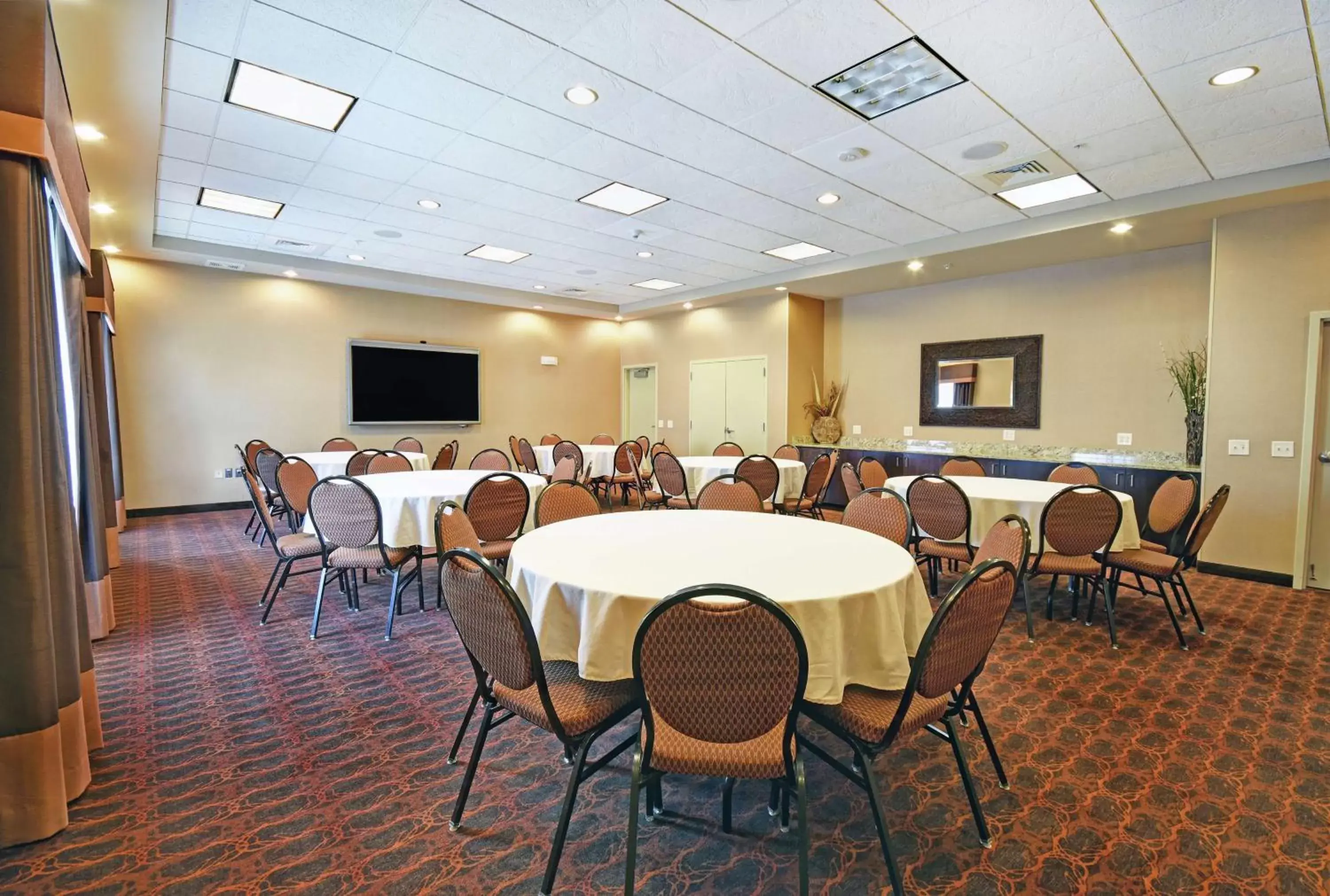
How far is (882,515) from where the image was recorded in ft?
10.6

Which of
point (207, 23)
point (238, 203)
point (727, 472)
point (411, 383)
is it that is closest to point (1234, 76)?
point (727, 472)

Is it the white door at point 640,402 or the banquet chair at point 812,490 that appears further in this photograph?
the white door at point 640,402

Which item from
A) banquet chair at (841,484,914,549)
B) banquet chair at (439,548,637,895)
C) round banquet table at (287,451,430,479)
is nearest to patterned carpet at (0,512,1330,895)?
banquet chair at (439,548,637,895)

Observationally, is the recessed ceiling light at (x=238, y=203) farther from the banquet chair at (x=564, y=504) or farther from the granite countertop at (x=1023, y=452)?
the granite countertop at (x=1023, y=452)

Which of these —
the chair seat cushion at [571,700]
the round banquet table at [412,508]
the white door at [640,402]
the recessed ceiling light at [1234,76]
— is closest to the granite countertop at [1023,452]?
the white door at [640,402]

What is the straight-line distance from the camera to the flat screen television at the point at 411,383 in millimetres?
8898

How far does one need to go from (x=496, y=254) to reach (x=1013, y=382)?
6.33 metres

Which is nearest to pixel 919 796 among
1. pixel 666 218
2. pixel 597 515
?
pixel 597 515

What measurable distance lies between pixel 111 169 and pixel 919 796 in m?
6.47

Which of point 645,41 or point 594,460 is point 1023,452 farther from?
point 645,41

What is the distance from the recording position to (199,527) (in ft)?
23.1

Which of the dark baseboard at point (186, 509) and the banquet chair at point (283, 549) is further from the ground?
the banquet chair at point (283, 549)

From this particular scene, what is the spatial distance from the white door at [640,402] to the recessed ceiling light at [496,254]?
162 inches

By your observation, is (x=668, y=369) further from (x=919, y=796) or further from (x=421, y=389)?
(x=919, y=796)
